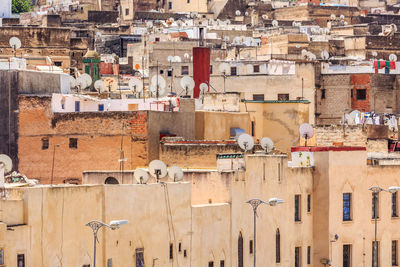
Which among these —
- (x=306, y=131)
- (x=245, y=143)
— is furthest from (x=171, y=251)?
(x=306, y=131)

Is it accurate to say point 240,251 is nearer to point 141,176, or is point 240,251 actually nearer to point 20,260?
point 141,176

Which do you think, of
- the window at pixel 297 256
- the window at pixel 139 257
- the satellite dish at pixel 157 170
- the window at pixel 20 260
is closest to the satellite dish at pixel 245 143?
the window at pixel 297 256

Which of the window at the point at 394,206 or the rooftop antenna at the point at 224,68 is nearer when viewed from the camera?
the window at the point at 394,206

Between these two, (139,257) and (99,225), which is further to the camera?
(139,257)

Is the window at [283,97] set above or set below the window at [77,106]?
above

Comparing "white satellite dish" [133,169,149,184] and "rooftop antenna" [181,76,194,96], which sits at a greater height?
"rooftop antenna" [181,76,194,96]

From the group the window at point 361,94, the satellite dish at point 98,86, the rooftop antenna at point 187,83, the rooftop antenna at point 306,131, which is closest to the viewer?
the rooftop antenna at point 306,131

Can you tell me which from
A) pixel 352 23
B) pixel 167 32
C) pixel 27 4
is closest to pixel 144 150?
pixel 167 32

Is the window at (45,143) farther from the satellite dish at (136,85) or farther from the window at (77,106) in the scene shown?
the satellite dish at (136,85)

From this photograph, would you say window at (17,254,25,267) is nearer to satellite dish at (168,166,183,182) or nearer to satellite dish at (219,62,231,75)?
satellite dish at (168,166,183,182)

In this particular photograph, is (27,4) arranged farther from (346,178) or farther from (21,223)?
(21,223)

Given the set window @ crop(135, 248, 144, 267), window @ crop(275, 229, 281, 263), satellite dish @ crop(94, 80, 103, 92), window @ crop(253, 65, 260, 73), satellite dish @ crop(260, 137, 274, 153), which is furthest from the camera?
window @ crop(253, 65, 260, 73)

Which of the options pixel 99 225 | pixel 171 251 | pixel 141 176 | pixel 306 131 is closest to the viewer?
pixel 99 225

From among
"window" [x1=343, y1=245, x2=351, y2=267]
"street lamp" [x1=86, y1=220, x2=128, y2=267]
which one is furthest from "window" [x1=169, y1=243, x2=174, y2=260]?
A: "window" [x1=343, y1=245, x2=351, y2=267]
